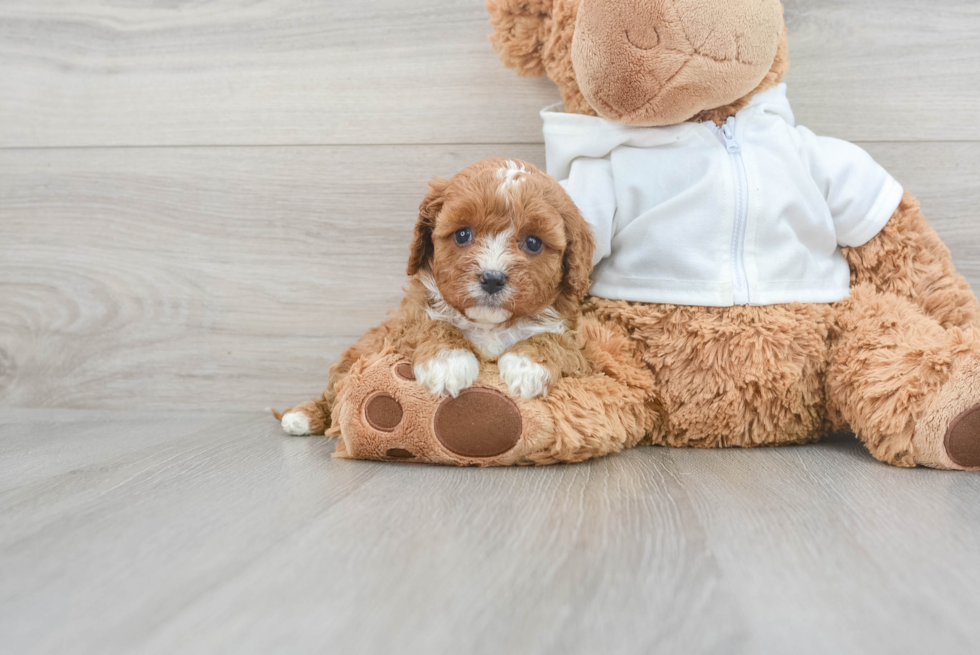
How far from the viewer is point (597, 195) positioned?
96 centimetres

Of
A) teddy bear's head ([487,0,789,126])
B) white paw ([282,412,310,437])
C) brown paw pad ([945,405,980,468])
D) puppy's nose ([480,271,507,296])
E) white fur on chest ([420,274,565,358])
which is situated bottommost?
white paw ([282,412,310,437])

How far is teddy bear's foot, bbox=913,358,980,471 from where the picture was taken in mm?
785

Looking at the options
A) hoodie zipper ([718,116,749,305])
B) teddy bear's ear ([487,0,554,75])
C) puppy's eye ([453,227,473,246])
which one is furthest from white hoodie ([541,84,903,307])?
puppy's eye ([453,227,473,246])

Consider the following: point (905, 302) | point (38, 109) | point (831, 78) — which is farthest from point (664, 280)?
point (38, 109)

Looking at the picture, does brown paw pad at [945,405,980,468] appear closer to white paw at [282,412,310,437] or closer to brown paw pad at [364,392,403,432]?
brown paw pad at [364,392,403,432]

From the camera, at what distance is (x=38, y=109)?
127 cm

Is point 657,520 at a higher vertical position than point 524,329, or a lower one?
lower

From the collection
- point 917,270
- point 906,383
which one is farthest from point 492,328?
point 917,270

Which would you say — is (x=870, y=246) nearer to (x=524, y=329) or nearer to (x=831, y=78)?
(x=831, y=78)

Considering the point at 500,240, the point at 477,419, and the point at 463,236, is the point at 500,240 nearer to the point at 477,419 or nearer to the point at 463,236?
A: the point at 463,236

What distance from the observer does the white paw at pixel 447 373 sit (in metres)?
0.82

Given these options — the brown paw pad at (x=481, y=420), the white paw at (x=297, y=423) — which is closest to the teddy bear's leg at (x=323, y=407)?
the white paw at (x=297, y=423)

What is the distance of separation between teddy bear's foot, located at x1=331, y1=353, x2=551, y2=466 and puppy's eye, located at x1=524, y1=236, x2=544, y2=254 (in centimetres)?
15

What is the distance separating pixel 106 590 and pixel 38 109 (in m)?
1.08
